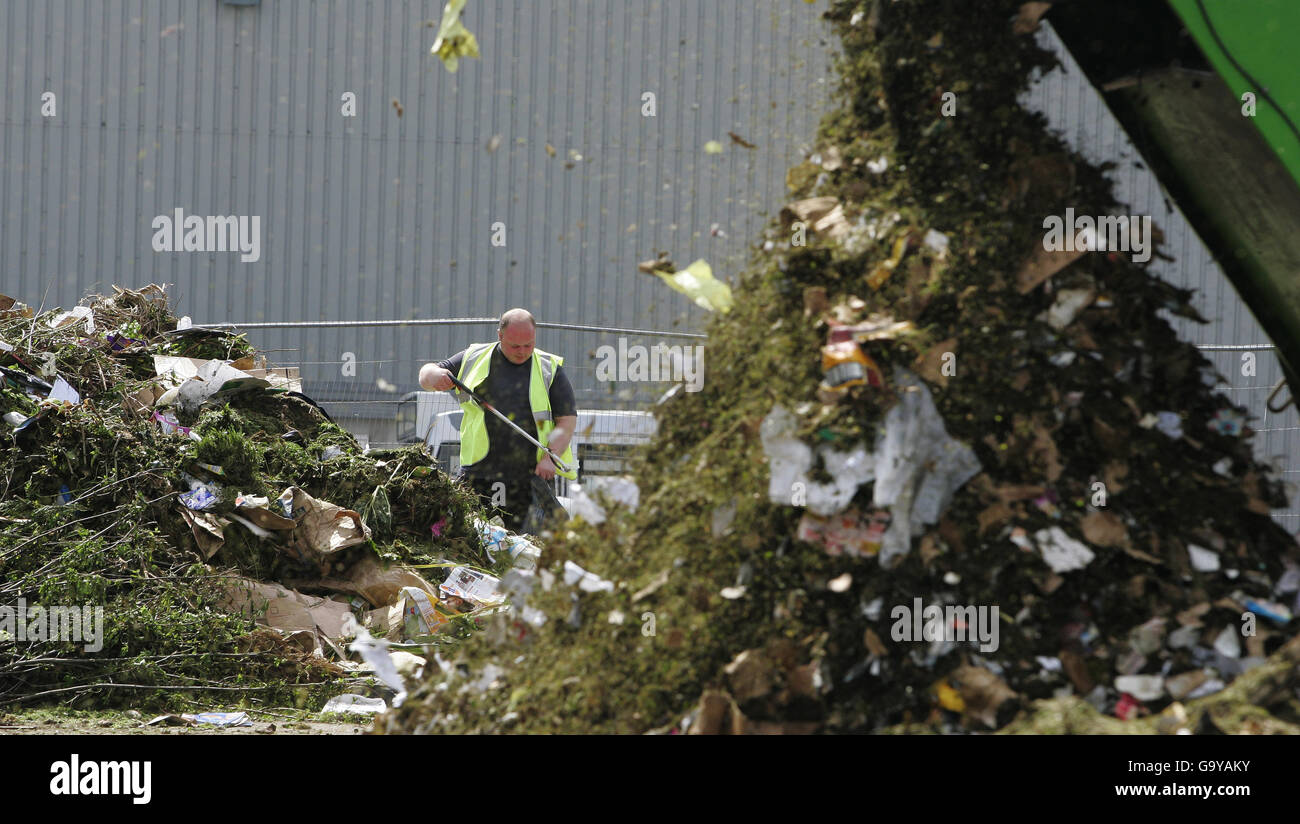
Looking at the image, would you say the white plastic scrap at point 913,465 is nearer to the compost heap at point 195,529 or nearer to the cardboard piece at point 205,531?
the compost heap at point 195,529

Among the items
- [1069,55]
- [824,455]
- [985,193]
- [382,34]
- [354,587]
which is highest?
[382,34]

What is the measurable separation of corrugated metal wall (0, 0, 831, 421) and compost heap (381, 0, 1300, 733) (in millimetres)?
8898

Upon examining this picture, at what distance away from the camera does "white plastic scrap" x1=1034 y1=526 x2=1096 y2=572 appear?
2.67 meters

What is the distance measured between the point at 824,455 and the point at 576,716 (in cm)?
89

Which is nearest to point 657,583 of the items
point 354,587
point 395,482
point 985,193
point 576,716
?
point 576,716

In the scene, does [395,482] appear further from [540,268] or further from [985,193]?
[540,268]

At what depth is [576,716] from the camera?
271 cm

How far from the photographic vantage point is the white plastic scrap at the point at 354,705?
4.08 metres
